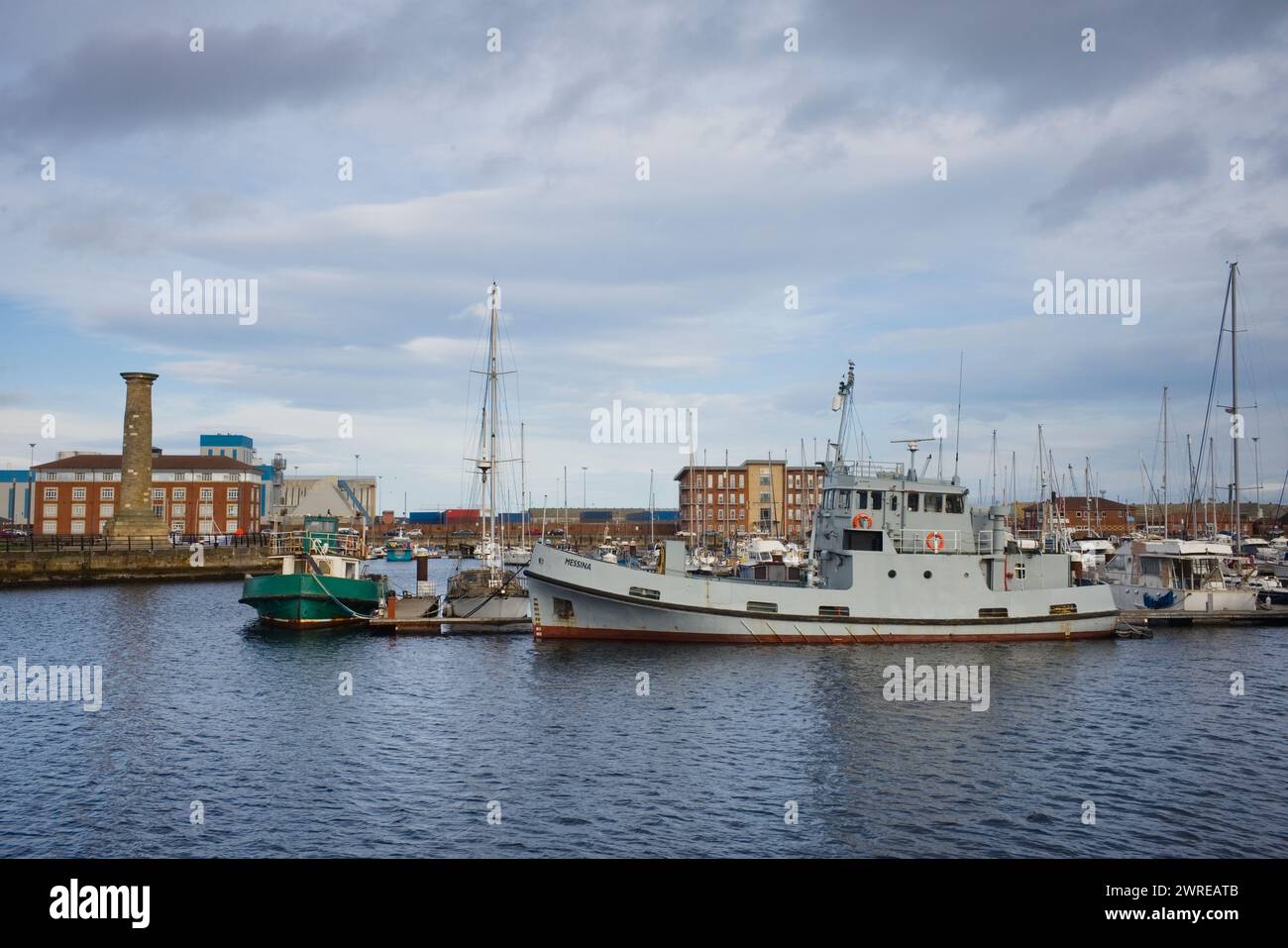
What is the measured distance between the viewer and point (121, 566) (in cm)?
8100

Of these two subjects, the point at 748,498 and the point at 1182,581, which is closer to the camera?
the point at 1182,581

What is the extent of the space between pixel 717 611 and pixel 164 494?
329ft

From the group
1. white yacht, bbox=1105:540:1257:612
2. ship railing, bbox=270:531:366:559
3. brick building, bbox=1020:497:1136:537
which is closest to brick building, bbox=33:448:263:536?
ship railing, bbox=270:531:366:559

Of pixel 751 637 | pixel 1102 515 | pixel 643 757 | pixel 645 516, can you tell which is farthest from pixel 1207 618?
pixel 645 516

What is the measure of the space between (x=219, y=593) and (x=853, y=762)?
2396 inches

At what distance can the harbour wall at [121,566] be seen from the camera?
75438 millimetres

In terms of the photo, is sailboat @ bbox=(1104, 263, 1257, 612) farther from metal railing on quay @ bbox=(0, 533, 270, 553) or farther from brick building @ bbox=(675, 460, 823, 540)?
metal railing on quay @ bbox=(0, 533, 270, 553)

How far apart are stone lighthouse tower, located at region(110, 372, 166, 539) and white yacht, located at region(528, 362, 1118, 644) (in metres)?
66.0

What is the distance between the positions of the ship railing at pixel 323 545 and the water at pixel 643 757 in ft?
40.2

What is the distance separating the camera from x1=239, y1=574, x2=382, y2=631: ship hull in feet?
154

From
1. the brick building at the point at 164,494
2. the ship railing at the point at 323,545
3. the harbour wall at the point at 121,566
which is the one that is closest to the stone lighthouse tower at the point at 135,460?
the harbour wall at the point at 121,566

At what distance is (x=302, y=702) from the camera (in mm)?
29734

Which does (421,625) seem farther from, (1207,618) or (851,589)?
(1207,618)

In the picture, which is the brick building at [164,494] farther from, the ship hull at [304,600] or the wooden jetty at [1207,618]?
the wooden jetty at [1207,618]
